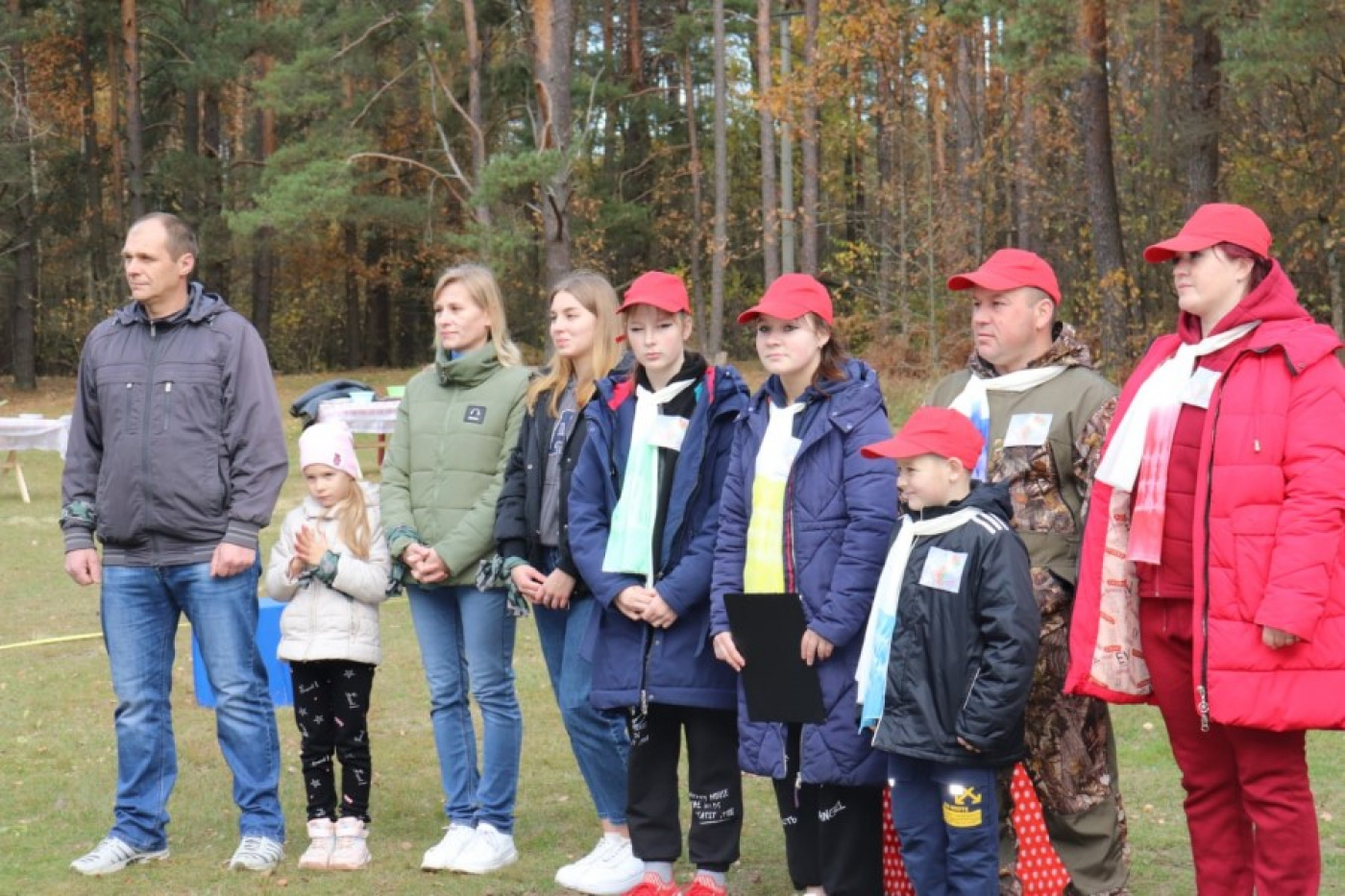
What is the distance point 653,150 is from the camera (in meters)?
36.5

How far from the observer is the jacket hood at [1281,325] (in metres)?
3.61

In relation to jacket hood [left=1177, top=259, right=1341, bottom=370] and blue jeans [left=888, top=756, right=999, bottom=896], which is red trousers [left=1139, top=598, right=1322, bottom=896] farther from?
jacket hood [left=1177, top=259, right=1341, bottom=370]

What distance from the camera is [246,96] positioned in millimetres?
38938

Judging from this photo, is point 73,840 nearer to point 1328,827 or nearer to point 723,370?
point 723,370

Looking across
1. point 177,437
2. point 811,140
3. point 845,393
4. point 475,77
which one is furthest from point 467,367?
point 475,77

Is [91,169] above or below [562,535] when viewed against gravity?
above

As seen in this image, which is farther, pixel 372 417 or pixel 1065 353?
pixel 372 417

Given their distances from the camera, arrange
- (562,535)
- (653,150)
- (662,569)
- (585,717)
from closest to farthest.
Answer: (662,569) → (562,535) → (585,717) → (653,150)

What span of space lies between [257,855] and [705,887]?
4.94ft

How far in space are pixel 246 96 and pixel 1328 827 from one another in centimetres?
3733

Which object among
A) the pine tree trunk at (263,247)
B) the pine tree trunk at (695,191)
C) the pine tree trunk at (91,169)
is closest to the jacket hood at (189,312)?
the pine tree trunk at (263,247)

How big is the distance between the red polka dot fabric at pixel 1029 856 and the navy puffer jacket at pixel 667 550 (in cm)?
68

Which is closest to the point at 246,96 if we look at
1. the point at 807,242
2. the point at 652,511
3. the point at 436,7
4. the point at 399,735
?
the point at 436,7

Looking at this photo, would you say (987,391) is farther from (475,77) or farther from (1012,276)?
(475,77)
